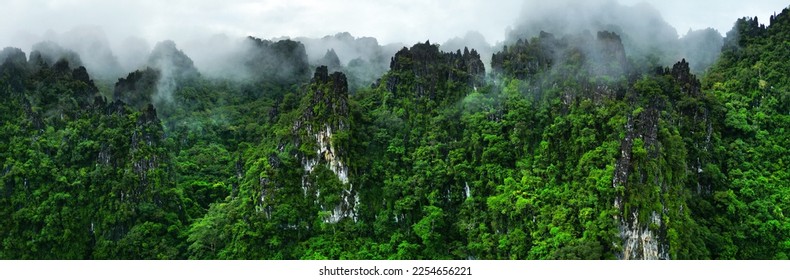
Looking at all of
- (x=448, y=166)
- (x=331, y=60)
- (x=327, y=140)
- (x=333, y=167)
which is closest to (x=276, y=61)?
(x=331, y=60)

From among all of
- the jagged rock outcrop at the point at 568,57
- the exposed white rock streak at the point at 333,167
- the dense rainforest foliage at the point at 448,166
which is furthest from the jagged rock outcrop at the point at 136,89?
the jagged rock outcrop at the point at 568,57

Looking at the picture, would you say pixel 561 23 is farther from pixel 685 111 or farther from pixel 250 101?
pixel 250 101

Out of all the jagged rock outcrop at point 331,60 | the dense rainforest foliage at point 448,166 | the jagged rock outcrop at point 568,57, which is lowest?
the dense rainforest foliage at point 448,166

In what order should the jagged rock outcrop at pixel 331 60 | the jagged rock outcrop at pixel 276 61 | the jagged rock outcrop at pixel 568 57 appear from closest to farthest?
the jagged rock outcrop at pixel 568 57
the jagged rock outcrop at pixel 331 60
the jagged rock outcrop at pixel 276 61

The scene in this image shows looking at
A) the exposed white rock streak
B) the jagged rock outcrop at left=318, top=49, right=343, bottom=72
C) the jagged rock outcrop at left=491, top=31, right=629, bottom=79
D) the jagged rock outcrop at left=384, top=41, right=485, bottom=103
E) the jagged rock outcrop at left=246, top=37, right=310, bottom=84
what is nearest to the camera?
the jagged rock outcrop at left=491, top=31, right=629, bottom=79

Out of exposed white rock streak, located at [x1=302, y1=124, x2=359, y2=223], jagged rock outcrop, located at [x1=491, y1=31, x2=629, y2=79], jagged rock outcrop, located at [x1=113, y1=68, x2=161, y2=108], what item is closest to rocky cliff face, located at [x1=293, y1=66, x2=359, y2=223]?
exposed white rock streak, located at [x1=302, y1=124, x2=359, y2=223]

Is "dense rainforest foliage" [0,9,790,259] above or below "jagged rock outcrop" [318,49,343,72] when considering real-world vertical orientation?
below

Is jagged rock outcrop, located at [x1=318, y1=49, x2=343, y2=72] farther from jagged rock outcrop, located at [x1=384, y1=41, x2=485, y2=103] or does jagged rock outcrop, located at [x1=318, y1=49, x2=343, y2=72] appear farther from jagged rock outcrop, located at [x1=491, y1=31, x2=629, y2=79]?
jagged rock outcrop, located at [x1=491, y1=31, x2=629, y2=79]

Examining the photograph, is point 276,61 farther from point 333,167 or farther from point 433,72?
point 333,167

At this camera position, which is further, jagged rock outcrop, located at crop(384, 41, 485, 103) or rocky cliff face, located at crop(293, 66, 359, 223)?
jagged rock outcrop, located at crop(384, 41, 485, 103)

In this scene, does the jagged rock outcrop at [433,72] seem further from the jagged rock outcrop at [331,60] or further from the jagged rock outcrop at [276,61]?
the jagged rock outcrop at [276,61]
